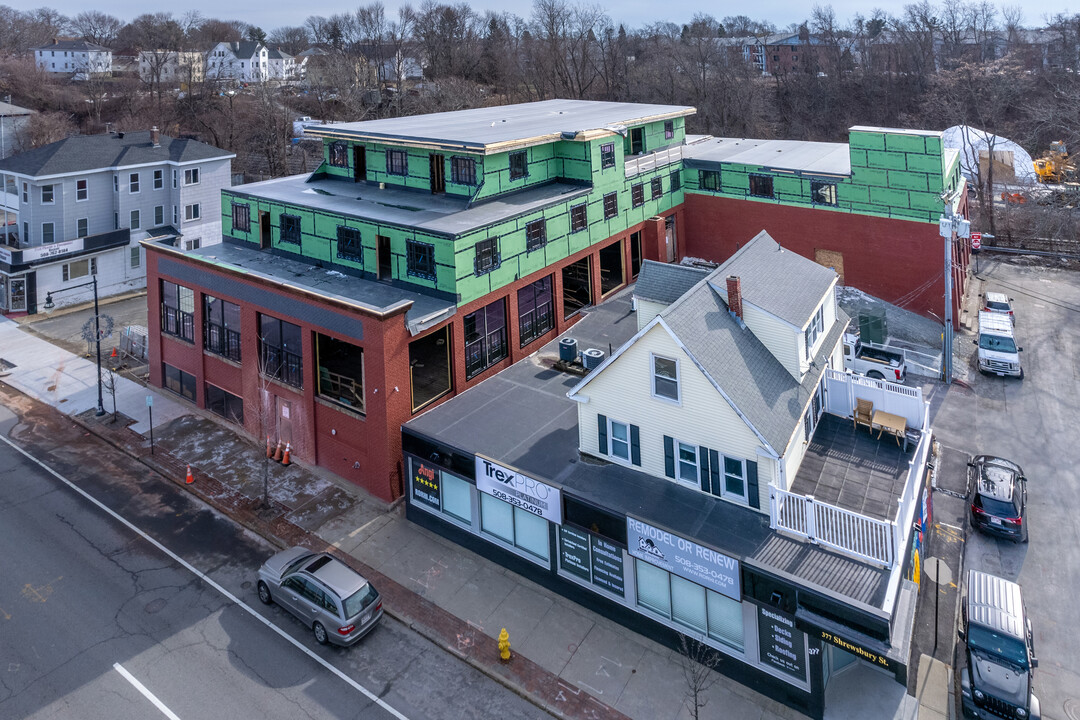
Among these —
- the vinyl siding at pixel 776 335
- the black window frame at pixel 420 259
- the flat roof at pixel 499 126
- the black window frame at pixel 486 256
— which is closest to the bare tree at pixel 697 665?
the vinyl siding at pixel 776 335

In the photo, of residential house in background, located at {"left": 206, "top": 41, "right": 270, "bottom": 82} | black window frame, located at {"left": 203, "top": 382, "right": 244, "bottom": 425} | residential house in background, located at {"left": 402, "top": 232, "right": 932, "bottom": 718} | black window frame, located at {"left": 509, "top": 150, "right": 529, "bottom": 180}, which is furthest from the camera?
residential house in background, located at {"left": 206, "top": 41, "right": 270, "bottom": 82}

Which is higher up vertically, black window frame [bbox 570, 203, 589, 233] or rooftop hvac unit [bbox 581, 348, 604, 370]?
black window frame [bbox 570, 203, 589, 233]

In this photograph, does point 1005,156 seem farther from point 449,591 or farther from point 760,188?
point 449,591

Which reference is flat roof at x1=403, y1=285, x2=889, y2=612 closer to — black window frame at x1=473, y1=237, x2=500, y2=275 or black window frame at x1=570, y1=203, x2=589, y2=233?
black window frame at x1=473, y1=237, x2=500, y2=275

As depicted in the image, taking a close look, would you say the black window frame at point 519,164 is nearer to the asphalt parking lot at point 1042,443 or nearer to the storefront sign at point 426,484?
the storefront sign at point 426,484

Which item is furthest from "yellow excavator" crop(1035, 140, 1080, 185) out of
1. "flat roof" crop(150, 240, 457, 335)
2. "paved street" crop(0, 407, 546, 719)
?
"paved street" crop(0, 407, 546, 719)

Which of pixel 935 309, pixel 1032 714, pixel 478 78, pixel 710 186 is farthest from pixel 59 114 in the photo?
pixel 1032 714

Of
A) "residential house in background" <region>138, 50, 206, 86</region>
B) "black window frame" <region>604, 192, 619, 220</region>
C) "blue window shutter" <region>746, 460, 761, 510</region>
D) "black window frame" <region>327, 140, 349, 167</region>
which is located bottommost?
"blue window shutter" <region>746, 460, 761, 510</region>
